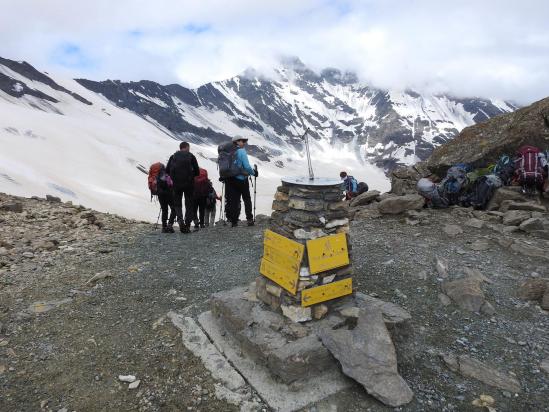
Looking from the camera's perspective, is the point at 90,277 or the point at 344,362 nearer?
the point at 344,362

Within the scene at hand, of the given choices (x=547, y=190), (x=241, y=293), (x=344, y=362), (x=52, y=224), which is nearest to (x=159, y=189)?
(x=52, y=224)

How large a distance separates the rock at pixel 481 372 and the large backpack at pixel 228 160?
314 inches

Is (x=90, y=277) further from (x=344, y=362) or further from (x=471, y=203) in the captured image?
(x=471, y=203)

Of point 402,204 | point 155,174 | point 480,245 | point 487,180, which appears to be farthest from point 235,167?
point 487,180

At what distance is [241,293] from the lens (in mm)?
7527

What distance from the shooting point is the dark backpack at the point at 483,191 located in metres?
13.1

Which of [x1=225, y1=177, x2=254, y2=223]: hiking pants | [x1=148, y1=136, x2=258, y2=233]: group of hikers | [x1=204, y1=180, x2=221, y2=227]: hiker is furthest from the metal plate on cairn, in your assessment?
[x1=204, y1=180, x2=221, y2=227]: hiker

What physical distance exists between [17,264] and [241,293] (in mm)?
6074

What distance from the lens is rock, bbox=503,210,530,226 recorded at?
11422mm

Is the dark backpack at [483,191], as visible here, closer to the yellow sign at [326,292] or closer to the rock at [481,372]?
the rock at [481,372]

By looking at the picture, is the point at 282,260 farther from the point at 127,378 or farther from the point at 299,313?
the point at 127,378

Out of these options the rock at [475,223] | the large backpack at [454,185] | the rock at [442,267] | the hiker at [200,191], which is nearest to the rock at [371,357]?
the rock at [442,267]

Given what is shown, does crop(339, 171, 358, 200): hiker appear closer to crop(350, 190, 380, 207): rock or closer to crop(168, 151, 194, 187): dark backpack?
crop(350, 190, 380, 207): rock

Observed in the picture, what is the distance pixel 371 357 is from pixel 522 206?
8.80 meters
